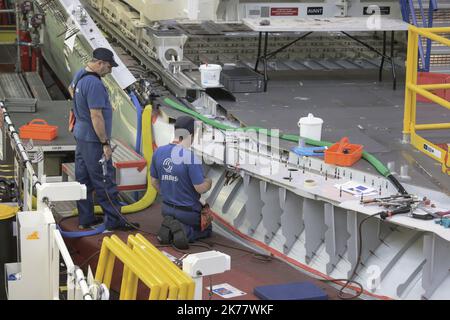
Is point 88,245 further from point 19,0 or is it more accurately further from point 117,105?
point 19,0

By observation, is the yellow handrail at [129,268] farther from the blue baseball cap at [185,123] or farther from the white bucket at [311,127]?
the white bucket at [311,127]

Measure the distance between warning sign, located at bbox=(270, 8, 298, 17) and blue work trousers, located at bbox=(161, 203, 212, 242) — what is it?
371 cm

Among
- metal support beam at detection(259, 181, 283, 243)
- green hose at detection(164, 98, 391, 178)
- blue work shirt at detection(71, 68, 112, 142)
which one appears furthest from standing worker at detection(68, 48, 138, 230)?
metal support beam at detection(259, 181, 283, 243)

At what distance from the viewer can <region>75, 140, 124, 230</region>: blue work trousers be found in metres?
7.75

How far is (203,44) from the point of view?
11.1 m

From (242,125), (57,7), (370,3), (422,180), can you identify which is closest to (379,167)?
(422,180)

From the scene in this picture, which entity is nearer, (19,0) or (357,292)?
(357,292)

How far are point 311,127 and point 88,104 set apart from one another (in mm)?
1867

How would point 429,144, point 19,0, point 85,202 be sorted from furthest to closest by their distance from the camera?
1. point 19,0
2. point 85,202
3. point 429,144

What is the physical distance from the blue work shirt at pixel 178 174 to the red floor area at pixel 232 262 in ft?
1.36

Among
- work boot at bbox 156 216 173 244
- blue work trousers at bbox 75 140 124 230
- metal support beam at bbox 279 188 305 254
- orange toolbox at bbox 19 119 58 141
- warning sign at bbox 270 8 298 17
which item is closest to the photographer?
metal support beam at bbox 279 188 305 254

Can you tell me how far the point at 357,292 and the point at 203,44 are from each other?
5136mm

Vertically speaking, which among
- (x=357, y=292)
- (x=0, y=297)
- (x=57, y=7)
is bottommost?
(x=0, y=297)

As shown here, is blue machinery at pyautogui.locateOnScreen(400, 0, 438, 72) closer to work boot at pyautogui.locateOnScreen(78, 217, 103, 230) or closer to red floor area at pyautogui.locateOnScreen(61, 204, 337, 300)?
red floor area at pyautogui.locateOnScreen(61, 204, 337, 300)
